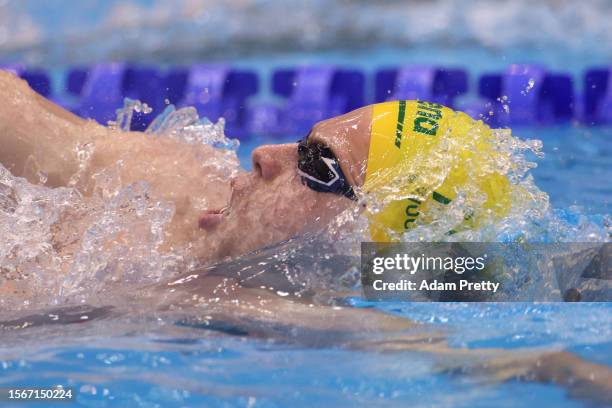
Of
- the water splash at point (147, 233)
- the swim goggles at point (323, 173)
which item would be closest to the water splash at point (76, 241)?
the water splash at point (147, 233)

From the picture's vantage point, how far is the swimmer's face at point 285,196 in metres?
1.94

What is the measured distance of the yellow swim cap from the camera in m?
1.88

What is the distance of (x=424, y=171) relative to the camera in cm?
188

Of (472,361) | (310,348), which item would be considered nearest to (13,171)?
(310,348)

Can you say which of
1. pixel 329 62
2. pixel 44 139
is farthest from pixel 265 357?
pixel 329 62

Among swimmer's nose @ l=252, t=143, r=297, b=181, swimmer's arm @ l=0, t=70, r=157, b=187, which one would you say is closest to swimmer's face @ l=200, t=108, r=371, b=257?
swimmer's nose @ l=252, t=143, r=297, b=181

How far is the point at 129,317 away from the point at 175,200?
1.93 ft

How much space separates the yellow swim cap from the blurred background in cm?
132

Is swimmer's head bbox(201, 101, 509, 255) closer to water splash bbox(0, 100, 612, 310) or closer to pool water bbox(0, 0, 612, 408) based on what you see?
water splash bbox(0, 100, 612, 310)

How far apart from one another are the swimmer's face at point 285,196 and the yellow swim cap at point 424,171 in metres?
0.04

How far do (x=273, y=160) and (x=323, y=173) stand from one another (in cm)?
16

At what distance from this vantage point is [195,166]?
2.40m

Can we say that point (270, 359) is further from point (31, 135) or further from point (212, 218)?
point (31, 135)

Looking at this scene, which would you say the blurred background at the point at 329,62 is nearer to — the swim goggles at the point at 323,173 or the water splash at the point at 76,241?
the swim goggles at the point at 323,173
